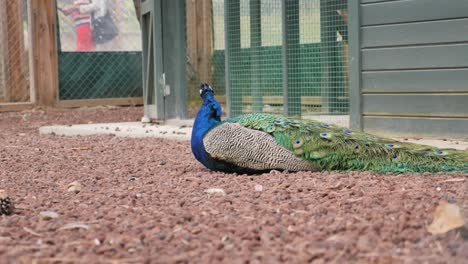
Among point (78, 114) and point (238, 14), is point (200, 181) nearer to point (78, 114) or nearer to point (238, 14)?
point (238, 14)

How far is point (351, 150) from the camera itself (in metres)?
4.91

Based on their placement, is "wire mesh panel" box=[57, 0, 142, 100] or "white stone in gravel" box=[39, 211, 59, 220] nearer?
"white stone in gravel" box=[39, 211, 59, 220]

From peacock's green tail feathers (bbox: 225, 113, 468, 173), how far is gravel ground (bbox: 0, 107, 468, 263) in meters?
0.13

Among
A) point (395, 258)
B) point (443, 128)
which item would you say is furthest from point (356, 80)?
point (395, 258)

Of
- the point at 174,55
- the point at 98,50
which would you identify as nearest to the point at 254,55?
the point at 174,55

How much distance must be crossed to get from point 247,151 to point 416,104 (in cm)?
249

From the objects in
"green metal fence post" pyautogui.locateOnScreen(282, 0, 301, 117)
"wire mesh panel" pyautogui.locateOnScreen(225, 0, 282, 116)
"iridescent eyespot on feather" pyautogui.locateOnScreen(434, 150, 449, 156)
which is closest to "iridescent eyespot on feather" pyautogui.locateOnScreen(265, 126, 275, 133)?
"iridescent eyespot on feather" pyautogui.locateOnScreen(434, 150, 449, 156)

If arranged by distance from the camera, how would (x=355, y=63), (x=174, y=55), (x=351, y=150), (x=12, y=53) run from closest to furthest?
1. (x=351, y=150)
2. (x=355, y=63)
3. (x=174, y=55)
4. (x=12, y=53)

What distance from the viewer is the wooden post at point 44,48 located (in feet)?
40.2

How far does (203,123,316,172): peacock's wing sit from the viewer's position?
196 inches

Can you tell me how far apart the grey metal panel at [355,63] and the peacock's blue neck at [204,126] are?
2.32m

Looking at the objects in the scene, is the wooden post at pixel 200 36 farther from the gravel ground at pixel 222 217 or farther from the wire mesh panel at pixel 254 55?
the gravel ground at pixel 222 217

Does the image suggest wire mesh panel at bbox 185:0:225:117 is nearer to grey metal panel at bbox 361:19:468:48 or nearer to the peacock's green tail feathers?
grey metal panel at bbox 361:19:468:48

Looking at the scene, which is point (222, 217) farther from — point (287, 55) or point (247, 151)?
point (287, 55)
